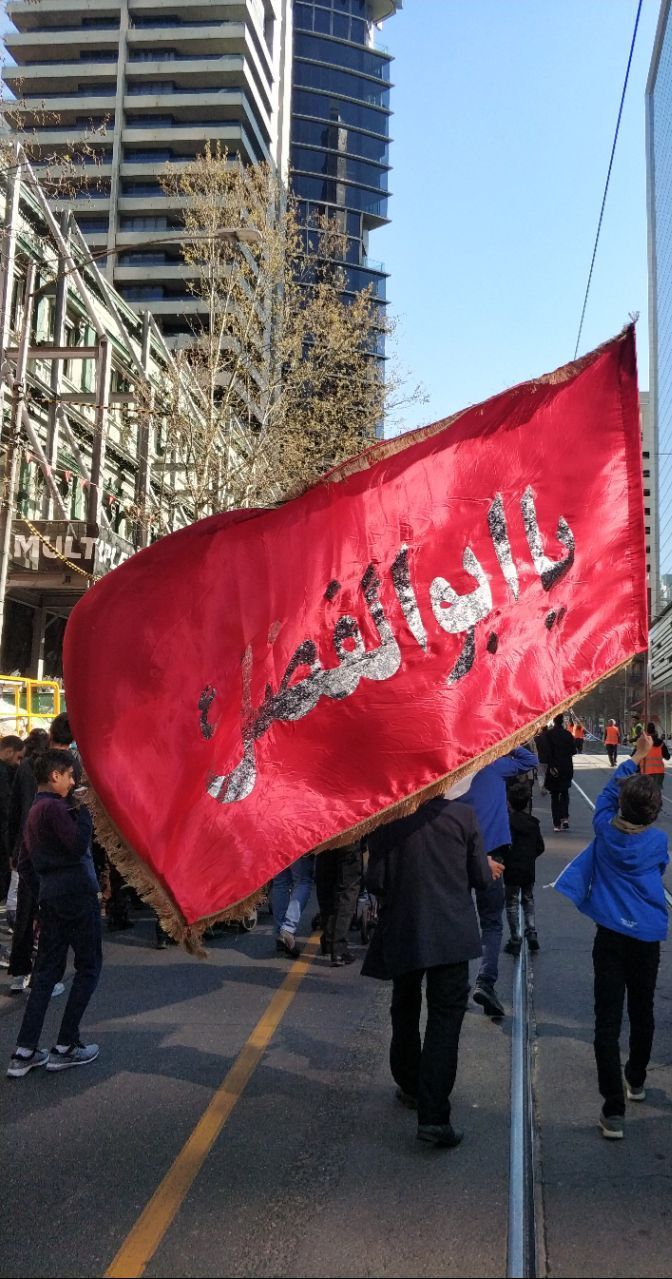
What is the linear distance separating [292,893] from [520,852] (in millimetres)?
1811

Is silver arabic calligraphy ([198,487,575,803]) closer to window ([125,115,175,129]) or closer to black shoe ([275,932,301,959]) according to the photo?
black shoe ([275,932,301,959])

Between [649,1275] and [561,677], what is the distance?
1.96 m

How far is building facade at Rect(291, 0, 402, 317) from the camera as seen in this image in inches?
3831

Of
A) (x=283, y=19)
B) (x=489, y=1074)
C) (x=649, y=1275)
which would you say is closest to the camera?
(x=649, y=1275)

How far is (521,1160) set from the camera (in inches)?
162

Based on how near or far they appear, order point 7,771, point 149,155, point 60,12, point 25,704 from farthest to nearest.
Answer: point 60,12, point 149,155, point 25,704, point 7,771

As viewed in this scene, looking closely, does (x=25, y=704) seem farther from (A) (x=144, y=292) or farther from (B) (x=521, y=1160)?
(A) (x=144, y=292)

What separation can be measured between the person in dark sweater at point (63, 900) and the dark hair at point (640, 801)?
2718 mm

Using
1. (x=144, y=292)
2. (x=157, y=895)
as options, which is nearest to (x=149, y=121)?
(x=144, y=292)

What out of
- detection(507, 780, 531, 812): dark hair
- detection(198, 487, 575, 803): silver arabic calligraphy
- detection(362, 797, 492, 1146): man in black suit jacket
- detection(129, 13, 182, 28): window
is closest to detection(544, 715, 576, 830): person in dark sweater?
detection(507, 780, 531, 812): dark hair

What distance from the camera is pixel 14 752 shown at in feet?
27.8

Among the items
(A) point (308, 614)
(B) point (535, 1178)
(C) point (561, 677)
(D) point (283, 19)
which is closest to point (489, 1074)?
(B) point (535, 1178)

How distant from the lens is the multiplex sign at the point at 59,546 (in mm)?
21719

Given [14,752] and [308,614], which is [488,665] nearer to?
[308,614]
